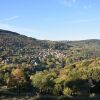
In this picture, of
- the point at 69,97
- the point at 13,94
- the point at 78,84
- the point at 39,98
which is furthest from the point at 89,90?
the point at 13,94

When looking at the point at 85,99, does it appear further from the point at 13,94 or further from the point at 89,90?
the point at 13,94

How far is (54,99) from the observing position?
129m

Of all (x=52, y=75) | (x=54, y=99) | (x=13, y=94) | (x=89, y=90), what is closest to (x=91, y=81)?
(x=89, y=90)

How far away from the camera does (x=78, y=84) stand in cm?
14600

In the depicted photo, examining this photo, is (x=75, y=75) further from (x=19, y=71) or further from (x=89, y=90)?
(x=19, y=71)

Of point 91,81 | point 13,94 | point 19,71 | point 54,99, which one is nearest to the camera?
point 54,99

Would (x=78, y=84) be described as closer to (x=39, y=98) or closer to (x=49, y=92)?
(x=49, y=92)

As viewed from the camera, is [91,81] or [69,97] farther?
[91,81]

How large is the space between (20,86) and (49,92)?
748 inches

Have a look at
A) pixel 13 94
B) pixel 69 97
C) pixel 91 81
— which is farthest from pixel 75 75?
pixel 13 94

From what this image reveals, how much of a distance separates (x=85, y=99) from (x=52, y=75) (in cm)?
3659

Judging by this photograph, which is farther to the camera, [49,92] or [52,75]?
[52,75]

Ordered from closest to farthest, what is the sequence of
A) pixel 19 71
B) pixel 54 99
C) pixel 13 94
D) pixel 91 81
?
pixel 54 99 → pixel 13 94 → pixel 91 81 → pixel 19 71

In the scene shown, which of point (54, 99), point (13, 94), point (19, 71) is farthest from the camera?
point (19, 71)
